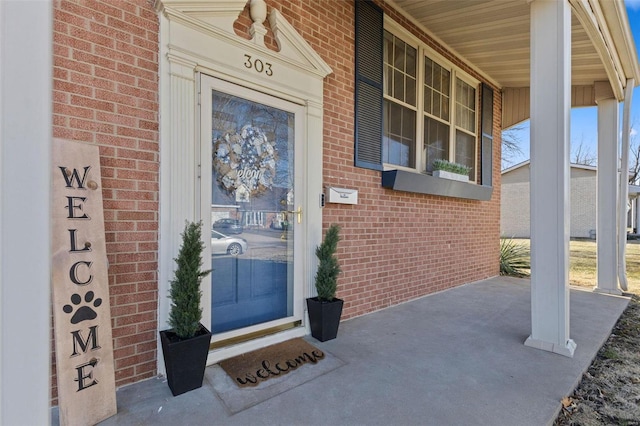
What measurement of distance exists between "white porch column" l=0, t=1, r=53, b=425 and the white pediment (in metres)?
1.56

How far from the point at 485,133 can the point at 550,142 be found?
3.24 metres

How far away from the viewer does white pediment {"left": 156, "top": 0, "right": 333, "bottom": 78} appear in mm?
2191

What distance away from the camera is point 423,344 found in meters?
2.79

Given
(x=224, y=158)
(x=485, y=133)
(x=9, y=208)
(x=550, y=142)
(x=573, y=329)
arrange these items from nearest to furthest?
1. (x=9, y=208)
2. (x=224, y=158)
3. (x=550, y=142)
4. (x=573, y=329)
5. (x=485, y=133)

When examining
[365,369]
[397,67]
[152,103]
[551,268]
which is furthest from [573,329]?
[152,103]

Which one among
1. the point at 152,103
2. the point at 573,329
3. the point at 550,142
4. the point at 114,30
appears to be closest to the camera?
the point at 114,30

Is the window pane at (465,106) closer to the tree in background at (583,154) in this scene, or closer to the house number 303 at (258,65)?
the house number 303 at (258,65)

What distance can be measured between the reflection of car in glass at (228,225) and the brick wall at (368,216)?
0.91 metres

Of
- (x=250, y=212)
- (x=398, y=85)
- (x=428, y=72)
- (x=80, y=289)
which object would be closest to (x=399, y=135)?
(x=398, y=85)

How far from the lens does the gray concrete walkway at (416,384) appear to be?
1.79 metres

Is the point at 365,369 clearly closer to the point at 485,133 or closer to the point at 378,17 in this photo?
the point at 378,17

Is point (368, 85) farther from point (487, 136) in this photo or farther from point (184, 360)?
point (487, 136)

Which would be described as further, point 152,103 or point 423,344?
point 423,344

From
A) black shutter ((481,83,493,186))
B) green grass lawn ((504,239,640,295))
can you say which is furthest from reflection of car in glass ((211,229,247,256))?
green grass lawn ((504,239,640,295))
